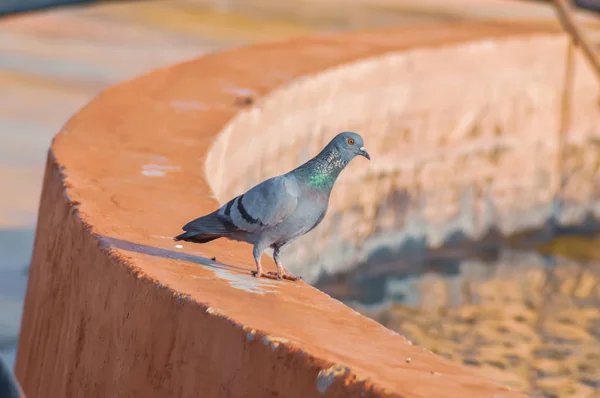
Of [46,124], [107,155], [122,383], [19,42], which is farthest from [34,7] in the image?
[122,383]

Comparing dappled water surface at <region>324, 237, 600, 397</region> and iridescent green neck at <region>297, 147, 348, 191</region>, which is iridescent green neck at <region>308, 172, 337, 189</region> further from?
dappled water surface at <region>324, 237, 600, 397</region>

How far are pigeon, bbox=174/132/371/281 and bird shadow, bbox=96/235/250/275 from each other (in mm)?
112

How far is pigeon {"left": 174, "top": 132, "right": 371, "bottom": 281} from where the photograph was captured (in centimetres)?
272

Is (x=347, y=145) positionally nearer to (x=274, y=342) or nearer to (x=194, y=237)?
(x=194, y=237)

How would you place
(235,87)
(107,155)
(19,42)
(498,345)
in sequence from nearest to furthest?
(107,155) < (235,87) < (498,345) < (19,42)

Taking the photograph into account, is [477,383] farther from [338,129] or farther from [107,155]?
[338,129]

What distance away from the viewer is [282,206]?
271 cm

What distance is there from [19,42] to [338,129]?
18.0 feet

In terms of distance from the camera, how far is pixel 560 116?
803cm

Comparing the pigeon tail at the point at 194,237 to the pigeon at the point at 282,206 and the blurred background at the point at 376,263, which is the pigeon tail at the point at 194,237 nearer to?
the pigeon at the point at 282,206

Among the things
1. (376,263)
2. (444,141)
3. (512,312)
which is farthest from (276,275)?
(444,141)

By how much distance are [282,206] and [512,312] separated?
4.40m

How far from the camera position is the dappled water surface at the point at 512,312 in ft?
19.5

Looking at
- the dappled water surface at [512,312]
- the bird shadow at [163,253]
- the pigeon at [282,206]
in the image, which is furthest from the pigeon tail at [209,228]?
the dappled water surface at [512,312]
